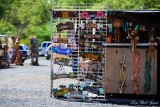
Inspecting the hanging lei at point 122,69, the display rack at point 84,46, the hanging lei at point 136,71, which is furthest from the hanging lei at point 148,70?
the display rack at point 84,46

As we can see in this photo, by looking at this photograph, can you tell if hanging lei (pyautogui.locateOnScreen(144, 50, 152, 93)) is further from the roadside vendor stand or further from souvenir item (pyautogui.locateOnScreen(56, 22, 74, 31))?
souvenir item (pyautogui.locateOnScreen(56, 22, 74, 31))

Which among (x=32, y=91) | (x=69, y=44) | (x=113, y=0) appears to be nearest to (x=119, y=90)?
(x=69, y=44)

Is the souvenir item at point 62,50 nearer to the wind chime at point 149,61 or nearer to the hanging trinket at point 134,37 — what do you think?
the hanging trinket at point 134,37

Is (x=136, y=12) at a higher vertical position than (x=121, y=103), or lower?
higher

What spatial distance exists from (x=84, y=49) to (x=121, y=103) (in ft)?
5.82

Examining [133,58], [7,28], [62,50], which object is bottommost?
[7,28]

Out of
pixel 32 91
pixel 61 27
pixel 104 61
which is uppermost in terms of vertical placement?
pixel 61 27

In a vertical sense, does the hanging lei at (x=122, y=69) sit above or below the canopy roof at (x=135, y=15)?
below

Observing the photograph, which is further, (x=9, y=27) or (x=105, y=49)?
(x=9, y=27)

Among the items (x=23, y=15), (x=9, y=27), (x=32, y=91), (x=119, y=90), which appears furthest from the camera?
(x=23, y=15)

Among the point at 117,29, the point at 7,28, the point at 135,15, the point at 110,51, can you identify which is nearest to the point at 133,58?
the point at 110,51

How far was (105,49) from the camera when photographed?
37.9 ft

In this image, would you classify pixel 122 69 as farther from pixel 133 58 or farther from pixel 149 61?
pixel 149 61

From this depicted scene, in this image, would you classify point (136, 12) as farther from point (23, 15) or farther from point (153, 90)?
point (23, 15)
